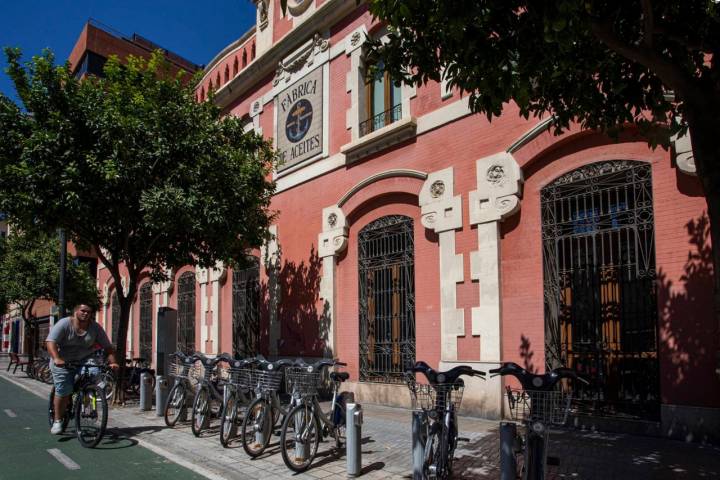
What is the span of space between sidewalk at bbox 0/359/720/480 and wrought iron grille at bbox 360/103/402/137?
6458mm

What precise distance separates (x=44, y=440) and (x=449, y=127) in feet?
26.4

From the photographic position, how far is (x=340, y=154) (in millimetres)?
12961

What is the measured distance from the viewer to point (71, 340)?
7.64 m

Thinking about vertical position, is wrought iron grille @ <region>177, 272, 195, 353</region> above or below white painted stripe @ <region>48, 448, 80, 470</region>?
above

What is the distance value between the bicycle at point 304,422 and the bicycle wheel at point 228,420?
0.97m

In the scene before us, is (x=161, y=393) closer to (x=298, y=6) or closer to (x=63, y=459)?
(x=63, y=459)

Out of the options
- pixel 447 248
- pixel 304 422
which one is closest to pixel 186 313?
pixel 447 248

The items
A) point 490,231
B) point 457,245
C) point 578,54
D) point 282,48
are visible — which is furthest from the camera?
point 282,48

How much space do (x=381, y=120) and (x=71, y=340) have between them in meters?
7.53

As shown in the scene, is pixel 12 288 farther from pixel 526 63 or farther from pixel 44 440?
pixel 526 63

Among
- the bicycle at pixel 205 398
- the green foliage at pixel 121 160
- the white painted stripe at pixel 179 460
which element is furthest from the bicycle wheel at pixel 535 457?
the green foliage at pixel 121 160

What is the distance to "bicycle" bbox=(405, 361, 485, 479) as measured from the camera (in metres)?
5.18

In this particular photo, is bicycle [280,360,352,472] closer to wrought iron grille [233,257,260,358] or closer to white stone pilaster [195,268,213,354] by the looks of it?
wrought iron grille [233,257,260,358]

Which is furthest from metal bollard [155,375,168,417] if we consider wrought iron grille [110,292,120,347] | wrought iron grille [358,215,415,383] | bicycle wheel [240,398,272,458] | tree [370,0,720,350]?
wrought iron grille [110,292,120,347]
